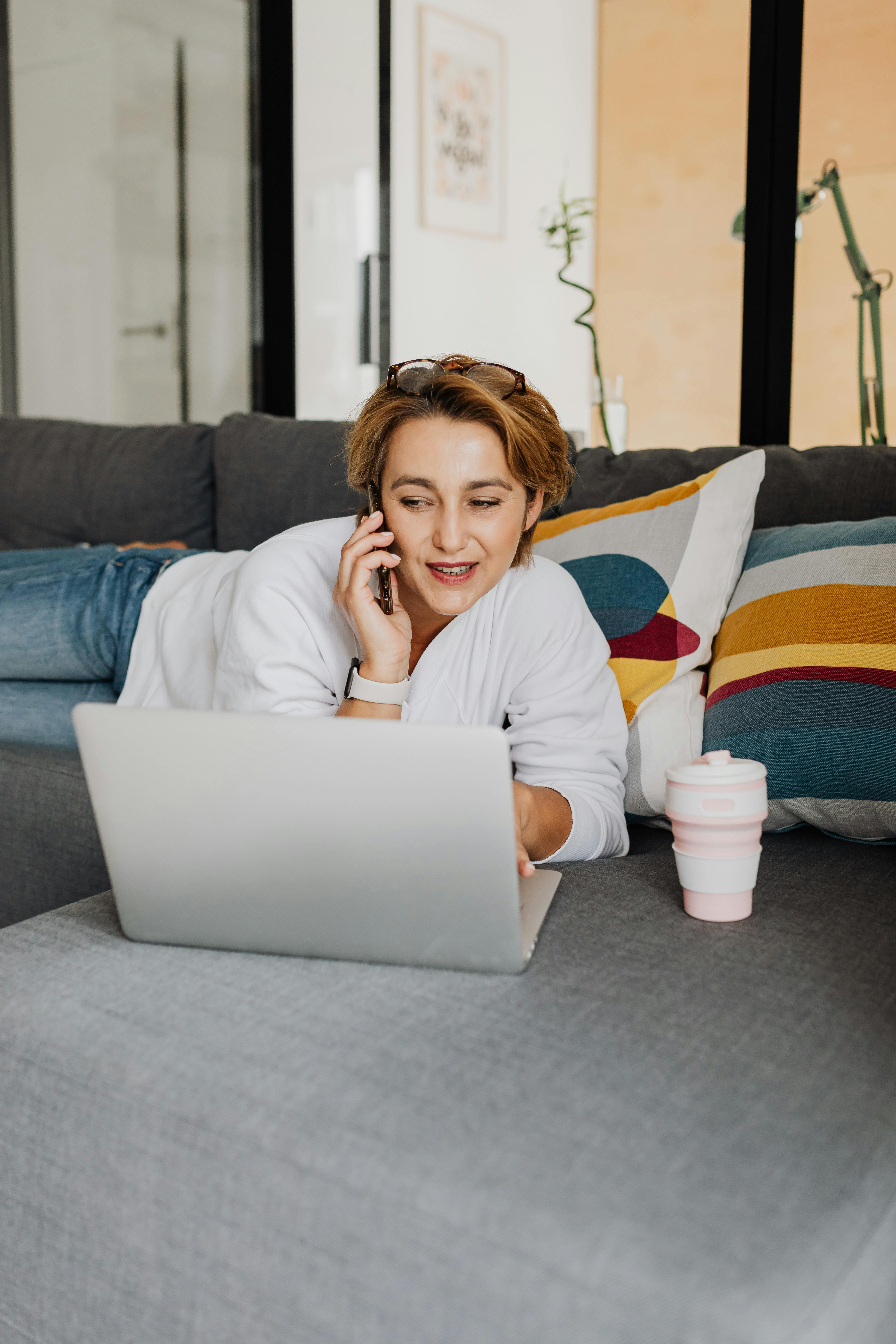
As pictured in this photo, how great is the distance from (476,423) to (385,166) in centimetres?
287

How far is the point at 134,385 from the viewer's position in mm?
3842

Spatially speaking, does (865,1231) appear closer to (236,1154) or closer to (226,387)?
(236,1154)

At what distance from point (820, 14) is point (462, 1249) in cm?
226

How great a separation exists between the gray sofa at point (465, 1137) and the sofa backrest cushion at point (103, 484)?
1390 millimetres

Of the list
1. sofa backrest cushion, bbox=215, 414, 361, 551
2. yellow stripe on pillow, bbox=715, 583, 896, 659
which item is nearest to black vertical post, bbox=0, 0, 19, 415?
sofa backrest cushion, bbox=215, 414, 361, 551

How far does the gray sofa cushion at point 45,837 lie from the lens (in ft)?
4.80

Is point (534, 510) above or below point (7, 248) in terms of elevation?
below

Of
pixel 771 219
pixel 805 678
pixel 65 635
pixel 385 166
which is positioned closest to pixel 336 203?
pixel 385 166

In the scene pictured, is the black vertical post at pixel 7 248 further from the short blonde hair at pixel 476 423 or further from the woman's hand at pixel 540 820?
the woman's hand at pixel 540 820

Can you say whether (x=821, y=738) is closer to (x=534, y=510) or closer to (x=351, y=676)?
(x=534, y=510)

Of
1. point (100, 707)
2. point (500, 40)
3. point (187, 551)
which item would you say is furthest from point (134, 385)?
point (100, 707)

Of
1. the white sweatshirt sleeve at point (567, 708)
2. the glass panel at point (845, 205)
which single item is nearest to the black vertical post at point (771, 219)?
the glass panel at point (845, 205)

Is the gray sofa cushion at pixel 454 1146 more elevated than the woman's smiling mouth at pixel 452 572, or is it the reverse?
the woman's smiling mouth at pixel 452 572

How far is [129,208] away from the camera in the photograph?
374cm
